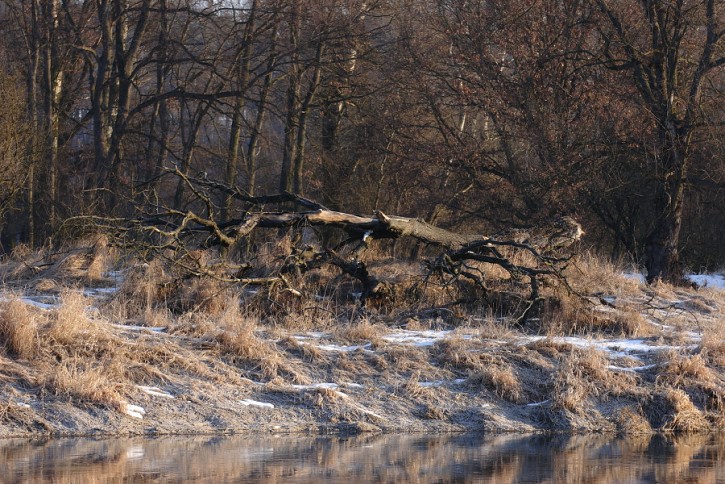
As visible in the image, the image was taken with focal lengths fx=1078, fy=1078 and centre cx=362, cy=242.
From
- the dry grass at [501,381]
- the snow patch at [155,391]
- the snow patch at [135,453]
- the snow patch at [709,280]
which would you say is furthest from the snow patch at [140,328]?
the snow patch at [709,280]

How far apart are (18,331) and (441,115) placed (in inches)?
466

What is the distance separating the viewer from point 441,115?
20.6 metres

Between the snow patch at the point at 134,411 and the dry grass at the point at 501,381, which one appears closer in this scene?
the snow patch at the point at 134,411

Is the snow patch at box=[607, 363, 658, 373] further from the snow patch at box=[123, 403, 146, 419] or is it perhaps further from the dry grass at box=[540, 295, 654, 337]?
the snow patch at box=[123, 403, 146, 419]

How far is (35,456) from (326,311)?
522cm

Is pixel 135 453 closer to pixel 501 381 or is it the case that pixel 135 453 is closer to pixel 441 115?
pixel 501 381

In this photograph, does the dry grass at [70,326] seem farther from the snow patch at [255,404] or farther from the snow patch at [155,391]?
the snow patch at [255,404]

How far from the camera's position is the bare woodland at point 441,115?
18344mm

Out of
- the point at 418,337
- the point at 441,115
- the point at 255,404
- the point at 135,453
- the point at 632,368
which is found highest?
the point at 441,115

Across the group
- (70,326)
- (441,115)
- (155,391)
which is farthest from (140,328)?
(441,115)

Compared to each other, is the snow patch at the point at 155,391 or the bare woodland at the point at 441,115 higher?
the bare woodland at the point at 441,115

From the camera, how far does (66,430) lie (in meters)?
9.21

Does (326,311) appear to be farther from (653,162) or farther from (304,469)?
(653,162)

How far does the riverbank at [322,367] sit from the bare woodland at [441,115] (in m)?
2.08
